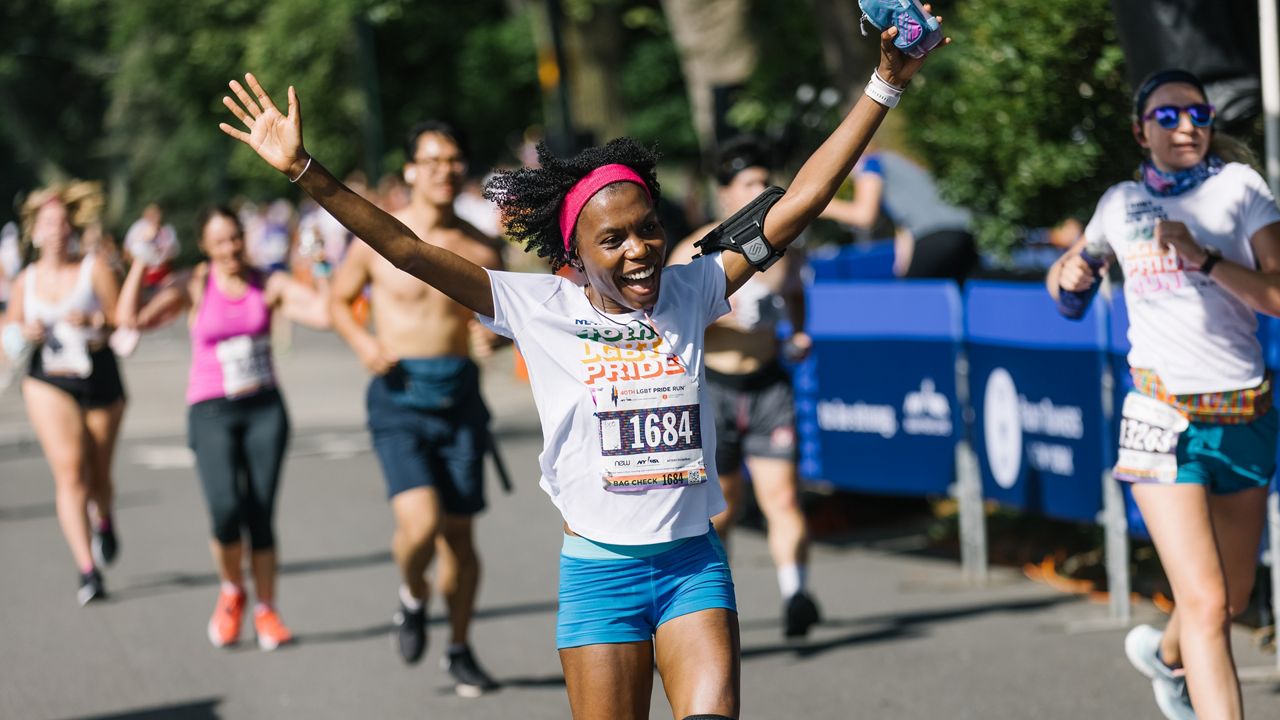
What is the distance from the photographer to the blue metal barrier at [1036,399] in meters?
7.76

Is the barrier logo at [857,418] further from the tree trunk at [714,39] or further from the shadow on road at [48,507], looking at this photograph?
the tree trunk at [714,39]

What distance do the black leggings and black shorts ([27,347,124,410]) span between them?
1266 mm

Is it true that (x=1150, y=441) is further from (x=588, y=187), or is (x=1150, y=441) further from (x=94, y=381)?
(x=94, y=381)

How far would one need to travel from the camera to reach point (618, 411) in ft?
13.7

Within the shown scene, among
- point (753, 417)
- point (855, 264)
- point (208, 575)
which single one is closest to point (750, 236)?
point (753, 417)

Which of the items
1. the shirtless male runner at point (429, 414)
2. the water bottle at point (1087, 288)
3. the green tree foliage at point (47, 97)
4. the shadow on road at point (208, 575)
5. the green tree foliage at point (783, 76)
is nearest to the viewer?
the water bottle at point (1087, 288)

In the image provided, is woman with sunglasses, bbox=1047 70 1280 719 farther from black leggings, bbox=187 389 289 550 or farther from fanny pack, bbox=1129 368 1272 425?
black leggings, bbox=187 389 289 550

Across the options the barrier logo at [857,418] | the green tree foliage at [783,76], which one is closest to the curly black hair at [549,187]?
the barrier logo at [857,418]

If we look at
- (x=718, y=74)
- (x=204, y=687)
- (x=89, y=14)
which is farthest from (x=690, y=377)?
(x=89, y=14)

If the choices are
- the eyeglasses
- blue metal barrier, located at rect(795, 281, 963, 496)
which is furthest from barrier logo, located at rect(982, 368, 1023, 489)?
the eyeglasses

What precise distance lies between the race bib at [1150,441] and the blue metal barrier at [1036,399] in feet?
8.01

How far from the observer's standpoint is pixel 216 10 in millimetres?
44094

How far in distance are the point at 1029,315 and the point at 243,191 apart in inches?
2259

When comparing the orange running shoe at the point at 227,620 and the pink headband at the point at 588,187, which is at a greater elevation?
the pink headband at the point at 588,187
